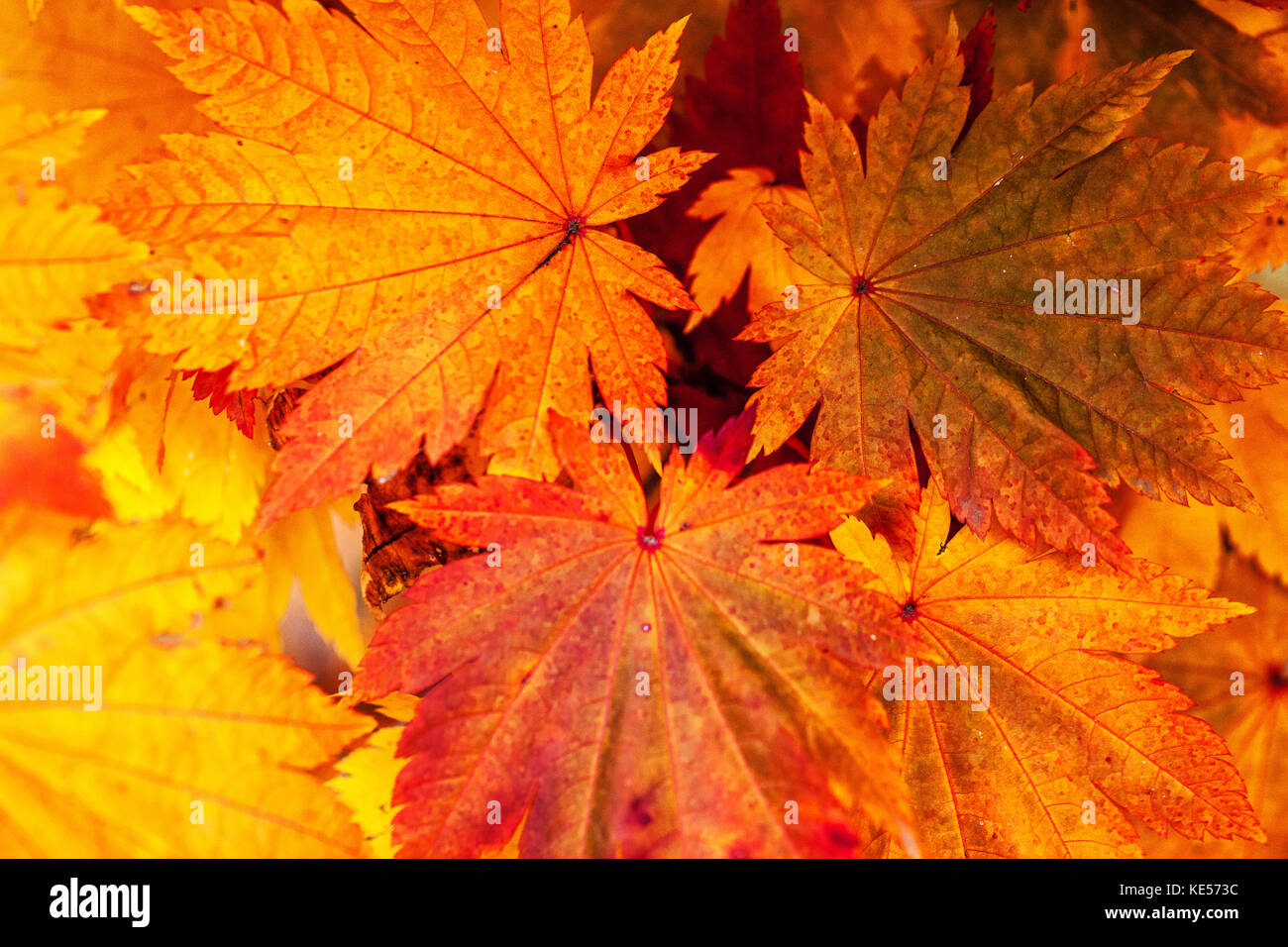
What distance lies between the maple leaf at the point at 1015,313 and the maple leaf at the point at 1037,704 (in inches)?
2.7

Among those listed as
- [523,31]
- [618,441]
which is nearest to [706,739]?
[618,441]

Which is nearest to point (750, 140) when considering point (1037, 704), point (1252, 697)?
point (1037, 704)

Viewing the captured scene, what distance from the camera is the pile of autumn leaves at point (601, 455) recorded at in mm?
486

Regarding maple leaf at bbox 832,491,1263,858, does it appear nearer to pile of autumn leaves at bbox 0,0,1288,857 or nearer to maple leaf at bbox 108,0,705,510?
pile of autumn leaves at bbox 0,0,1288,857

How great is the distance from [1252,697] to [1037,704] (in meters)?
0.43

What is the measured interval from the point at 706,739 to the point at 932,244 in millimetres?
409

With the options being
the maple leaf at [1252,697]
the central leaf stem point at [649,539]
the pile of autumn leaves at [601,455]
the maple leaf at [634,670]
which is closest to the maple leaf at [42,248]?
the pile of autumn leaves at [601,455]

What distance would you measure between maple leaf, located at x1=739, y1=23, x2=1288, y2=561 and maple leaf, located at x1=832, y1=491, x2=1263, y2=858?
0.07 metres

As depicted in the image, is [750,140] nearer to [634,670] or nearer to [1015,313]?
[1015,313]

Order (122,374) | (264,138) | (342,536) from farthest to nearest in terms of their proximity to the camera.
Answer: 1. (342,536)
2. (122,374)
3. (264,138)

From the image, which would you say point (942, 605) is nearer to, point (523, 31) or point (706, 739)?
point (706, 739)

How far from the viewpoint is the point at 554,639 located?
1.71 ft

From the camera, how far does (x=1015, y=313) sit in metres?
0.56
